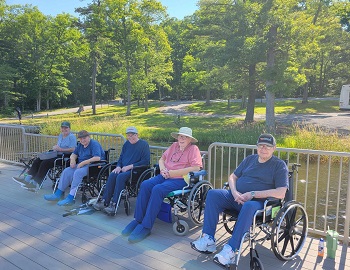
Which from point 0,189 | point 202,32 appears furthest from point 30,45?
point 0,189

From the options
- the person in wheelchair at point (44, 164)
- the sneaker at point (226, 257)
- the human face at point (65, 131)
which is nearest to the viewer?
the sneaker at point (226, 257)

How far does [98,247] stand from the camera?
10.2ft

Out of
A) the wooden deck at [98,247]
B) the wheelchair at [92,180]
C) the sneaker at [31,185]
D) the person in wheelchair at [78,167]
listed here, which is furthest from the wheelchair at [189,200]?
the sneaker at [31,185]

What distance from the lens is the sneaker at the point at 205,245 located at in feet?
9.34

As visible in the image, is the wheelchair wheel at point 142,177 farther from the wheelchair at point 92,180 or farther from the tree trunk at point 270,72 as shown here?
the tree trunk at point 270,72

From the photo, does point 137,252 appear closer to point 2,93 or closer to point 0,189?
point 0,189

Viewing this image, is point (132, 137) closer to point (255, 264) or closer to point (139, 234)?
point (139, 234)

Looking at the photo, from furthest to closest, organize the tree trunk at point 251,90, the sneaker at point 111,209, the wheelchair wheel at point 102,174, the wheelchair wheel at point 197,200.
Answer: the tree trunk at point 251,90, the wheelchair wheel at point 102,174, the sneaker at point 111,209, the wheelchair wheel at point 197,200

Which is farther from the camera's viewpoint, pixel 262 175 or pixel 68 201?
pixel 68 201

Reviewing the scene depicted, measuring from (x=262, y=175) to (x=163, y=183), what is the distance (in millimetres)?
1093

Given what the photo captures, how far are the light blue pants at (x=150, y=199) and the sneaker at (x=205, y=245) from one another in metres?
0.63

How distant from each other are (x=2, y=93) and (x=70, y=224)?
99.2 feet

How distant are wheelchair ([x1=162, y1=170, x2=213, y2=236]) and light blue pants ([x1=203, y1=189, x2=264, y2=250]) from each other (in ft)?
1.51

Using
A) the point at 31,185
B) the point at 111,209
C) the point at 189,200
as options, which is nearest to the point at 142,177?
the point at 111,209
